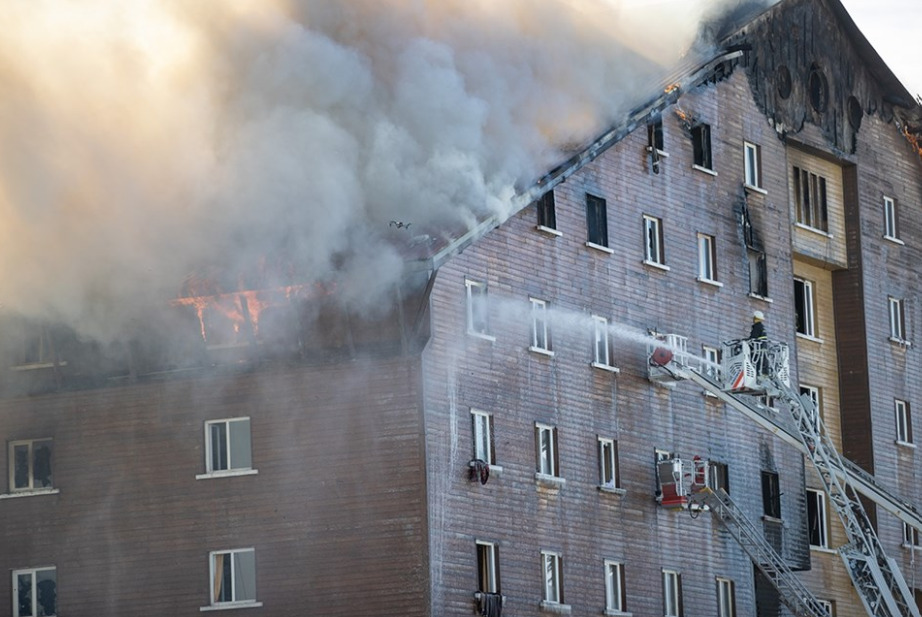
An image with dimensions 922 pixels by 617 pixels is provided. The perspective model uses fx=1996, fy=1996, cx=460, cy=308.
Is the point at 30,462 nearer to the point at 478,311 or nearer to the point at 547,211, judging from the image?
the point at 478,311

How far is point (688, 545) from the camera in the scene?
5075cm

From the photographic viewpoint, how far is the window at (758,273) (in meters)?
55.5

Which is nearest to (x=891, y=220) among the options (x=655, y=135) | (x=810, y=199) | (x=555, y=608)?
(x=810, y=199)

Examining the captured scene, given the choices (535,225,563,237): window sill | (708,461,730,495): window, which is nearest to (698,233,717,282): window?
(708,461,730,495): window

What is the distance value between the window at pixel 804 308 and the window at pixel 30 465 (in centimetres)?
2406

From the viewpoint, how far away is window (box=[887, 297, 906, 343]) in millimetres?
61969

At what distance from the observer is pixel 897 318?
62375 mm

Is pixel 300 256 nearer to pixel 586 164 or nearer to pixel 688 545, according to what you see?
pixel 586 164

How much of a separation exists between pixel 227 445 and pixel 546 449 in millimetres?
7582

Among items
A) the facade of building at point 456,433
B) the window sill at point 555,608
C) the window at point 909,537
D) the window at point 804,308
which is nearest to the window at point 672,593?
the facade of building at point 456,433

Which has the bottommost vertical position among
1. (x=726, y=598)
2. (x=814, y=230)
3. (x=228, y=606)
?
(x=228, y=606)

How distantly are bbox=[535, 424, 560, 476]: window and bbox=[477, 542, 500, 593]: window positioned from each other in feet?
9.23

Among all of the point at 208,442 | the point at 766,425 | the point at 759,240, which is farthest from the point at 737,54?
the point at 208,442

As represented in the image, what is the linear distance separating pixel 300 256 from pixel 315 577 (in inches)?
279
